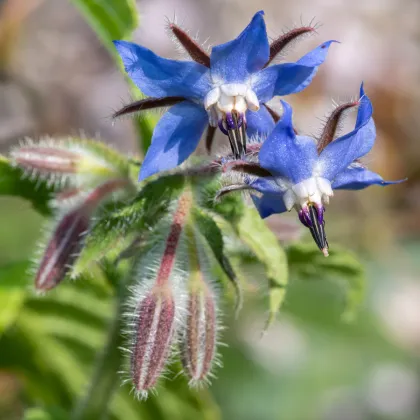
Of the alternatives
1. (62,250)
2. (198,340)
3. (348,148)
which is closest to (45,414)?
(62,250)

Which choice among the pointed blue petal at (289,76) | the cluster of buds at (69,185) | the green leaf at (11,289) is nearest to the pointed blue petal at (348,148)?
the pointed blue petal at (289,76)

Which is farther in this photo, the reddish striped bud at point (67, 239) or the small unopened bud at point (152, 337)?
the reddish striped bud at point (67, 239)

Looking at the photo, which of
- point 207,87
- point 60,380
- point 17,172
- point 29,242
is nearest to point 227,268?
point 207,87

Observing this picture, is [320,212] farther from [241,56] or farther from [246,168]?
[241,56]

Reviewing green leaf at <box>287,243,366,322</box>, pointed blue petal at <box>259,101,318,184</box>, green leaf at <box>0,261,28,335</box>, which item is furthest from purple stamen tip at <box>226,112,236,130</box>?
green leaf at <box>0,261,28,335</box>

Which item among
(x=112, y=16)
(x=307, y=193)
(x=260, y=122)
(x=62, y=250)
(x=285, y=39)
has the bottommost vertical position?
(x=62, y=250)

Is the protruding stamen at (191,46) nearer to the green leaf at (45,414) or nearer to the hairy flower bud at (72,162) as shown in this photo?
the hairy flower bud at (72,162)

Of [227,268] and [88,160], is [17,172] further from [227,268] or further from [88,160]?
[227,268]
